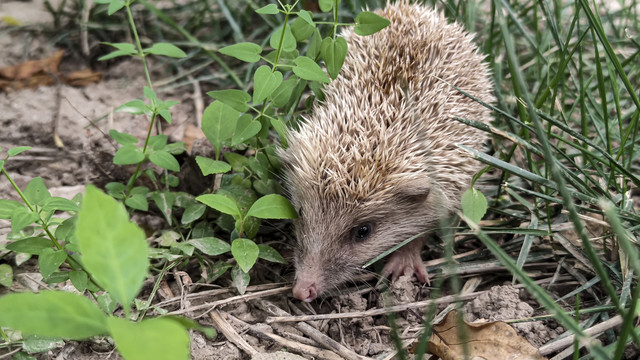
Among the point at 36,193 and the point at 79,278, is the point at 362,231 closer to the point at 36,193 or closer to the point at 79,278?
the point at 79,278

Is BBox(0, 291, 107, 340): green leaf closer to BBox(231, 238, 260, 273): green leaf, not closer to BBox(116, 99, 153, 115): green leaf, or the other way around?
BBox(231, 238, 260, 273): green leaf

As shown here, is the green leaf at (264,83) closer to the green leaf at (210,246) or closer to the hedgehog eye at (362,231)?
the green leaf at (210,246)

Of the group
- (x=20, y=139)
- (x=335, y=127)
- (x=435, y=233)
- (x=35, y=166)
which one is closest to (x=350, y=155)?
(x=335, y=127)

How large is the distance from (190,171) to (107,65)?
1.75 m

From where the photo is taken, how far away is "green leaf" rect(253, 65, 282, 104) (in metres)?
2.47

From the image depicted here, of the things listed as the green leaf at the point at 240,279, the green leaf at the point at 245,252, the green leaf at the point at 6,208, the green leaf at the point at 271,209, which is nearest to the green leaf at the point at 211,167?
the green leaf at the point at 271,209

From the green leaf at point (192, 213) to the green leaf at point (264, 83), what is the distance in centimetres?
73

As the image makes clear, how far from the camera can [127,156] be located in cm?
259

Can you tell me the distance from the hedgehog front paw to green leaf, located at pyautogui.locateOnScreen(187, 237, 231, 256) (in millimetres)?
917

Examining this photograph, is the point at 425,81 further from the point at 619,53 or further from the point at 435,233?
the point at 619,53

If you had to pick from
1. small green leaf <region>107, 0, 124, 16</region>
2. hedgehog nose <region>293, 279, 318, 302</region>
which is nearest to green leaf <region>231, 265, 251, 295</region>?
hedgehog nose <region>293, 279, 318, 302</region>

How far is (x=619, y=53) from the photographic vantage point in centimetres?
420

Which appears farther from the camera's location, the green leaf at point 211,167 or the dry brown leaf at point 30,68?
the dry brown leaf at point 30,68

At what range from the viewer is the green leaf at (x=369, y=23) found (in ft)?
8.17
